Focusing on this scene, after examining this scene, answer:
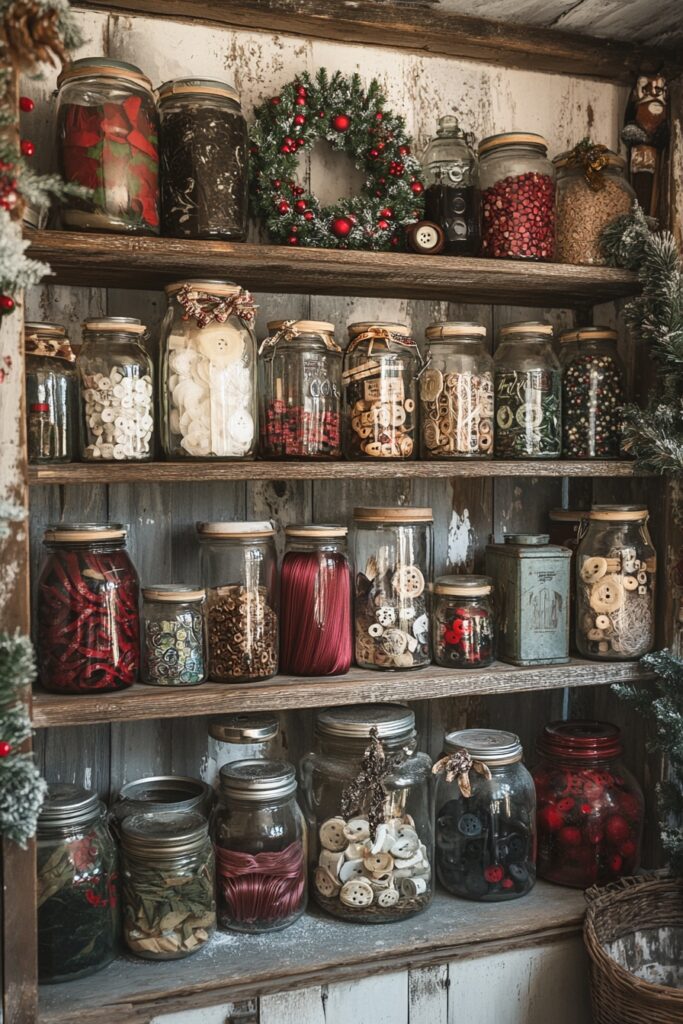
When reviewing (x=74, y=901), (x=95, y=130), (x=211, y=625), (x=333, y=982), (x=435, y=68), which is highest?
(x=435, y=68)

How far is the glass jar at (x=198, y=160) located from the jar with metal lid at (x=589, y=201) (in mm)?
633

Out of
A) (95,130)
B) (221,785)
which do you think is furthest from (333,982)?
(95,130)

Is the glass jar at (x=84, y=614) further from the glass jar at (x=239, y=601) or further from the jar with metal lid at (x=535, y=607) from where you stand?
the jar with metal lid at (x=535, y=607)

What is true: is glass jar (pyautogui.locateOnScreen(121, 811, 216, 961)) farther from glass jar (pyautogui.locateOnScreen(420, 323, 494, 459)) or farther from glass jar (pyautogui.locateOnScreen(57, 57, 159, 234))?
glass jar (pyautogui.locateOnScreen(57, 57, 159, 234))

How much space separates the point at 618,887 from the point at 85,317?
1412 millimetres

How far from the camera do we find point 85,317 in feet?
5.62

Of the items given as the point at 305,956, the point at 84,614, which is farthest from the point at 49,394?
the point at 305,956

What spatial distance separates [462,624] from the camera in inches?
67.8

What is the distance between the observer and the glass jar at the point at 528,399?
5.76ft

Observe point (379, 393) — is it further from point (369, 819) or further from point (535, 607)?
point (369, 819)

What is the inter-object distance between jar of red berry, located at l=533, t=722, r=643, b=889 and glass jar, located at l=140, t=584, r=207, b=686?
0.71m

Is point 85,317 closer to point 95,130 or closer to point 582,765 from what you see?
point 95,130

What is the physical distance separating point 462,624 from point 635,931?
63 centimetres

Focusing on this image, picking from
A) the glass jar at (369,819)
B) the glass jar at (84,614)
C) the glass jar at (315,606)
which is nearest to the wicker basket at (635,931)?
the glass jar at (369,819)
